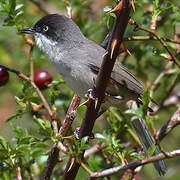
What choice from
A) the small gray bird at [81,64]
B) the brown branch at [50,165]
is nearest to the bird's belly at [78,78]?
the small gray bird at [81,64]

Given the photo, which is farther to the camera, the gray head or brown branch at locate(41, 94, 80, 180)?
the gray head

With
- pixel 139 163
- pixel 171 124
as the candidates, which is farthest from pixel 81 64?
pixel 139 163

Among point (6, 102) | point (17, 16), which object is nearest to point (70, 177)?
point (17, 16)

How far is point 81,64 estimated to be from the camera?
3.34 meters

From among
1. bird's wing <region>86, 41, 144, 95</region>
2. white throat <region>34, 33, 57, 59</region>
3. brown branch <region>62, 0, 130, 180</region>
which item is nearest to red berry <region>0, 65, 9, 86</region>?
white throat <region>34, 33, 57, 59</region>

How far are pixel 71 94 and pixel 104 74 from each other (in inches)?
68.0

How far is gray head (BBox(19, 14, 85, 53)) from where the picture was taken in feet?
12.4

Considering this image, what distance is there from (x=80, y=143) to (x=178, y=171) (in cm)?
237

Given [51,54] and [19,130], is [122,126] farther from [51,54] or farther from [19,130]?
[51,54]

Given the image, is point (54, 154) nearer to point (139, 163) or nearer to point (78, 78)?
point (139, 163)

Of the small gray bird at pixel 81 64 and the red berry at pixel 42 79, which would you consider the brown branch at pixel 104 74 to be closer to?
the small gray bird at pixel 81 64

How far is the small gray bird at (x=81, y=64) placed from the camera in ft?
10.6

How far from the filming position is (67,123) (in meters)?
2.59

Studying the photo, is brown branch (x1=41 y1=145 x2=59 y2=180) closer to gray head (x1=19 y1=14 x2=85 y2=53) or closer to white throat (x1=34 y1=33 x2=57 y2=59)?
white throat (x1=34 y1=33 x2=57 y2=59)
